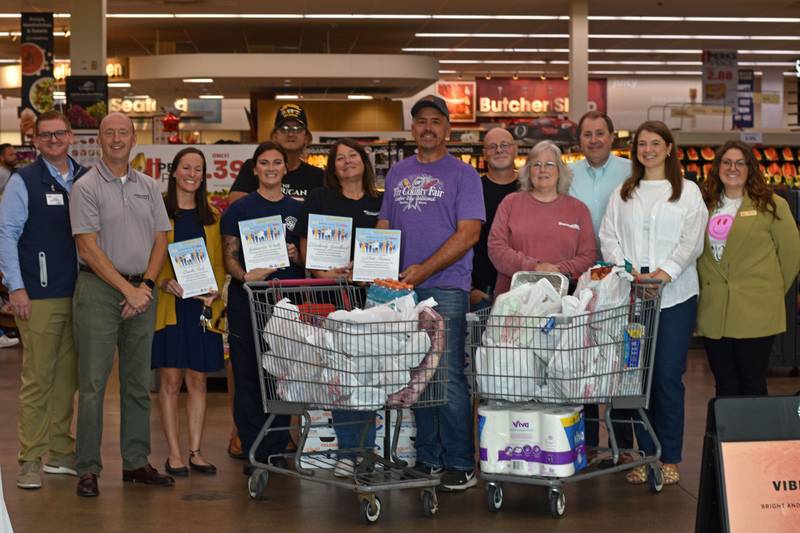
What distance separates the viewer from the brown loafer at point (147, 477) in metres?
5.35

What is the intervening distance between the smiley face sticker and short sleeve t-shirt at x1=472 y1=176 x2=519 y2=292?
1.03 m

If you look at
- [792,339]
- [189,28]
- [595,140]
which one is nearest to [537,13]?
[189,28]

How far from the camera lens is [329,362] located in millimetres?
4566

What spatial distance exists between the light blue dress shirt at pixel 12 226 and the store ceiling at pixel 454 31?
Result: 438 inches

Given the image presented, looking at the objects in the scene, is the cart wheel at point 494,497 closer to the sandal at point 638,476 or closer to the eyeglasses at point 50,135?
the sandal at point 638,476

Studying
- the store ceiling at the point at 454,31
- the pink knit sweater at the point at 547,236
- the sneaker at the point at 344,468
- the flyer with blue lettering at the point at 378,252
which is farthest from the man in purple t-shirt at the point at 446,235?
the store ceiling at the point at 454,31

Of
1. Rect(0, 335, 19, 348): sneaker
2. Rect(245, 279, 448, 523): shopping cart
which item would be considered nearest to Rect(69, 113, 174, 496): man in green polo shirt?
Rect(245, 279, 448, 523): shopping cart

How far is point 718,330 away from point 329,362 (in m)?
2.01

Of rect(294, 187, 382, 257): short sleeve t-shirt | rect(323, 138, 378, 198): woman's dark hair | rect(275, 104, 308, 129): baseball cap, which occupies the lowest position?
rect(294, 187, 382, 257): short sleeve t-shirt

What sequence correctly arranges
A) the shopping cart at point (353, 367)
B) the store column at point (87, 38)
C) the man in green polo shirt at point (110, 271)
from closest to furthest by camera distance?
the shopping cart at point (353, 367)
the man in green polo shirt at point (110, 271)
the store column at point (87, 38)

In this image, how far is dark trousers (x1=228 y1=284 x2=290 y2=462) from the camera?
545 cm

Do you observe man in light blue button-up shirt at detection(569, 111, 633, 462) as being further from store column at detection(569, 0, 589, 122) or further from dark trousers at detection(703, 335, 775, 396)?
store column at detection(569, 0, 589, 122)

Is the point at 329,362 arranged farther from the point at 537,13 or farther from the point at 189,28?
the point at 189,28

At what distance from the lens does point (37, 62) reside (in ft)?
51.4
